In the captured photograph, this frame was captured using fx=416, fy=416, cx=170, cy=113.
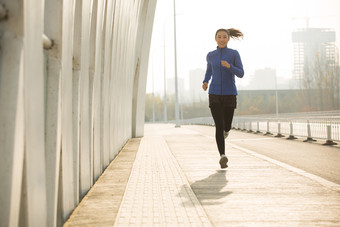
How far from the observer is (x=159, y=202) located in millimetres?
4031

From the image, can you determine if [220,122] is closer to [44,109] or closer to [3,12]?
[44,109]

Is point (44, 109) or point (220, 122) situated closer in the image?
point (44, 109)

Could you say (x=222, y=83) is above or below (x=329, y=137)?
above

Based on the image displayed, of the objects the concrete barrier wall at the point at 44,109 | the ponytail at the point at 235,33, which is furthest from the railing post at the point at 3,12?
the ponytail at the point at 235,33

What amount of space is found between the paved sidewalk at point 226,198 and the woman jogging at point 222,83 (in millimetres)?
677

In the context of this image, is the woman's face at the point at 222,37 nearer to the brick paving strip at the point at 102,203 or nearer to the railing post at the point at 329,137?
the brick paving strip at the point at 102,203

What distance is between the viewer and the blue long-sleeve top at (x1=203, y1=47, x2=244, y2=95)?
6492 millimetres

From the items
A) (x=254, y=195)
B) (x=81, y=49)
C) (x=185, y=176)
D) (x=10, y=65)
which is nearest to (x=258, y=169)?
(x=185, y=176)

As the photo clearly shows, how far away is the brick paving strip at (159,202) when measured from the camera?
331 centimetres

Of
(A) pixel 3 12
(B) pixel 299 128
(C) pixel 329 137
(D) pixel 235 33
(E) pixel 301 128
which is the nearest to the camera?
(A) pixel 3 12

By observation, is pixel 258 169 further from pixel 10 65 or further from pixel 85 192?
pixel 10 65

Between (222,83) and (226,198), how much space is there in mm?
2623

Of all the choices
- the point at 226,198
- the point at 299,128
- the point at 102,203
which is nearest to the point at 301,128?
the point at 299,128

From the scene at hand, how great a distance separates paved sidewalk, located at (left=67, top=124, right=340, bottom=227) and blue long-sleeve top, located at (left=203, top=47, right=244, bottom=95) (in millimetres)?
1245
